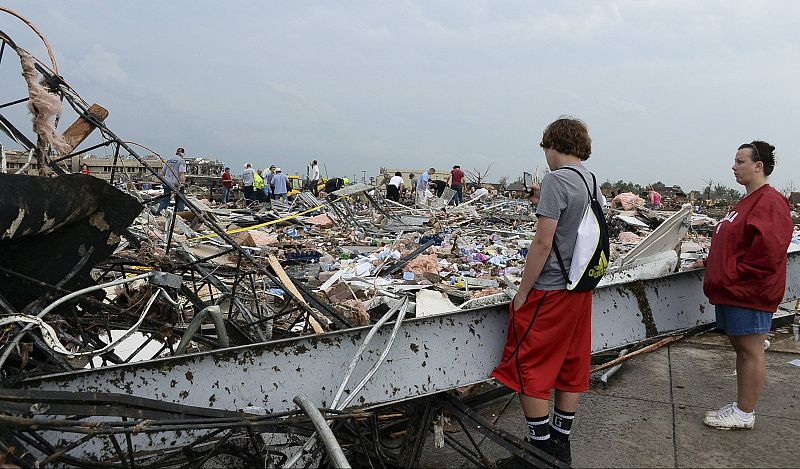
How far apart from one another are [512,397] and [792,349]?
2515 mm

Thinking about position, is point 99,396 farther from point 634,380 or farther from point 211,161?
point 211,161

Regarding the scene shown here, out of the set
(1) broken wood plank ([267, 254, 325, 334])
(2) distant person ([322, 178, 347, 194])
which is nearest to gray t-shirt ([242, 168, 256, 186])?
(2) distant person ([322, 178, 347, 194])

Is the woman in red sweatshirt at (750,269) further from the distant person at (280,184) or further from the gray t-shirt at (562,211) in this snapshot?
the distant person at (280,184)

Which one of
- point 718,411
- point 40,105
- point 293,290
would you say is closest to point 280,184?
point 293,290

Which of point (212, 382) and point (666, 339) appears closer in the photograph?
point (212, 382)

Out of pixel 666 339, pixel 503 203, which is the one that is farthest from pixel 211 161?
pixel 666 339

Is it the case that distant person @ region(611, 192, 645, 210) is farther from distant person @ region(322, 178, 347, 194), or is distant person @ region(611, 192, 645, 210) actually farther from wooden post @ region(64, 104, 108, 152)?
wooden post @ region(64, 104, 108, 152)

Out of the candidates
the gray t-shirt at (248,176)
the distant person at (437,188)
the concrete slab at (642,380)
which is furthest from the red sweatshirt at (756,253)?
the distant person at (437,188)

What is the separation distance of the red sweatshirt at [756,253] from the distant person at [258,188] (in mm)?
18231

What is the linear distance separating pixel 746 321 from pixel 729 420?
59 cm

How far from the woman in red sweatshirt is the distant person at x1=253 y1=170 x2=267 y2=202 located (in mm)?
18169

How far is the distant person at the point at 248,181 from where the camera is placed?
19391 mm

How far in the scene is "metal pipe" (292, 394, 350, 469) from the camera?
190 centimetres

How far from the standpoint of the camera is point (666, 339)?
4746 mm
